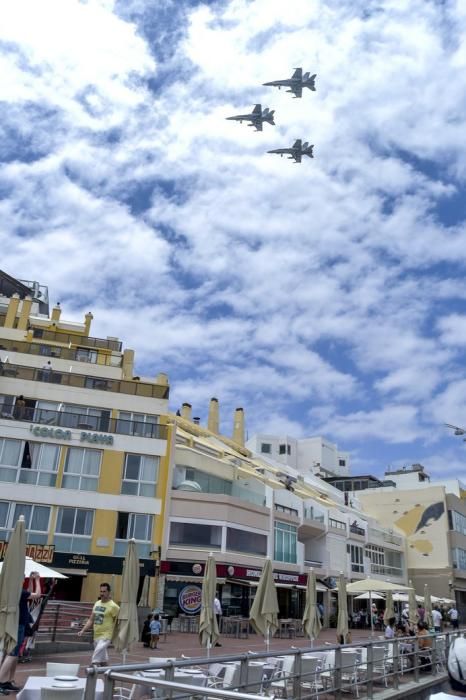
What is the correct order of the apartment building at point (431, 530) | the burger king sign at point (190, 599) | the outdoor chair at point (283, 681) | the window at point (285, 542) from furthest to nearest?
the apartment building at point (431, 530) < the window at point (285, 542) < the burger king sign at point (190, 599) < the outdoor chair at point (283, 681)

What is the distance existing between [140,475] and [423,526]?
3627 centimetres

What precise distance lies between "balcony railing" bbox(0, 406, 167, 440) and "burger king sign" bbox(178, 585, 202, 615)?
7.94 meters

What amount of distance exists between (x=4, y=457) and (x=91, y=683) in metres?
27.7

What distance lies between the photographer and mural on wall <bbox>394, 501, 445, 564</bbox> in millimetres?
58188

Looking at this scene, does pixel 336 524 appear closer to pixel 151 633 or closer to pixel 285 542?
pixel 285 542

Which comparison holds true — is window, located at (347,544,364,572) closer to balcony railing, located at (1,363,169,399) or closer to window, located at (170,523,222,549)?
window, located at (170,523,222,549)

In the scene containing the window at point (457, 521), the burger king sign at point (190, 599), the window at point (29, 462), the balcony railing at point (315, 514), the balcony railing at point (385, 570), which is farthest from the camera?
the window at point (457, 521)

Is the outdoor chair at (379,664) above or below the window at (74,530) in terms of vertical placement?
below

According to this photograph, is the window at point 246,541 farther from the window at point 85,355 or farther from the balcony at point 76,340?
the balcony at point 76,340

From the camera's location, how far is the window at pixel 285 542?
38250 mm

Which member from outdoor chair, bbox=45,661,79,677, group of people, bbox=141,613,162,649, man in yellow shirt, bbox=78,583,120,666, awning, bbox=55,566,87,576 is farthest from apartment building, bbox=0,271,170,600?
outdoor chair, bbox=45,661,79,677

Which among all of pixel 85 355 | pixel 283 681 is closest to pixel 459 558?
pixel 85 355

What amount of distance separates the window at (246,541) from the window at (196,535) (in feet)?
2.48

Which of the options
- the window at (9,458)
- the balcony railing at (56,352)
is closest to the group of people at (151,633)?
the window at (9,458)
